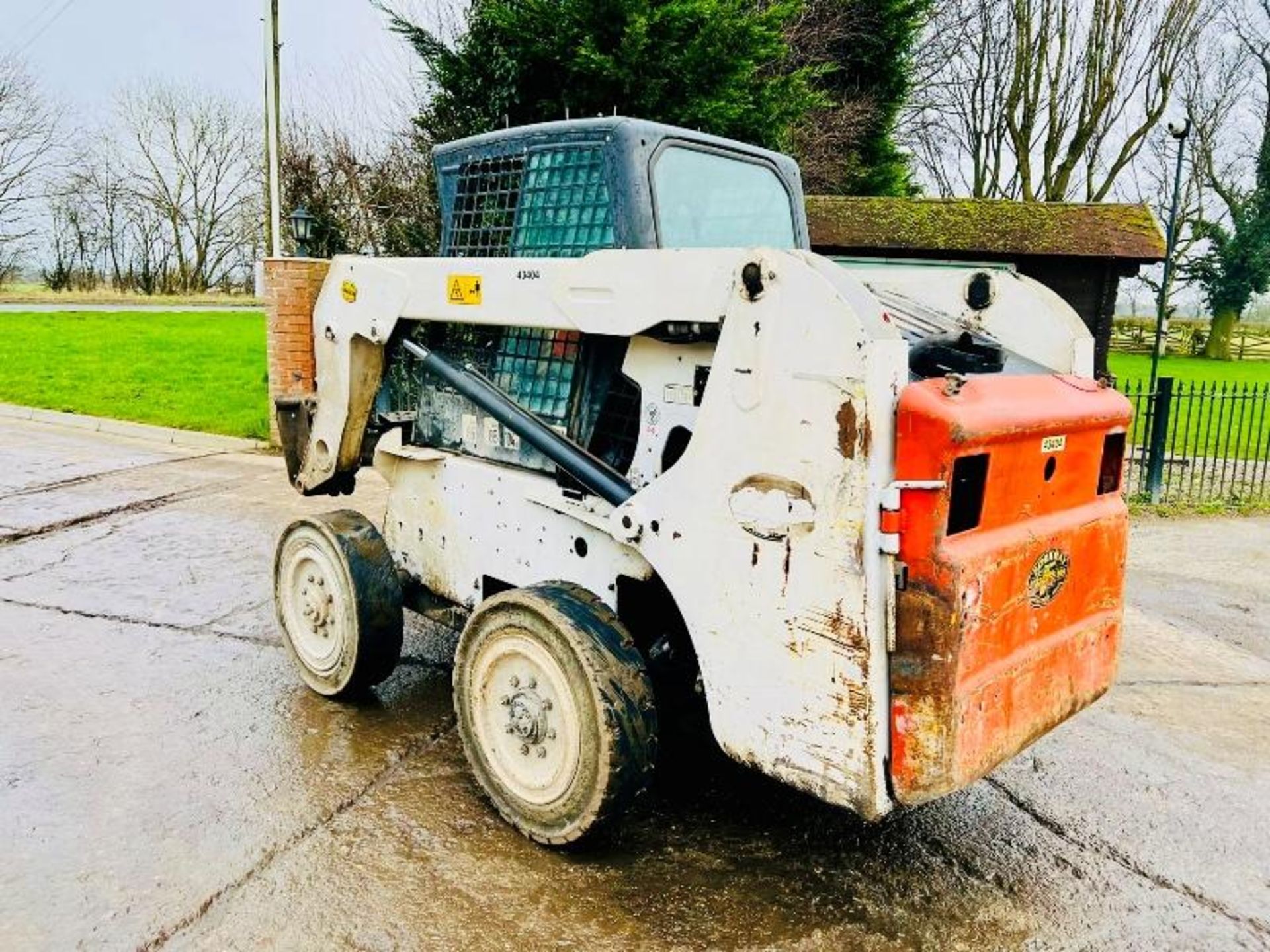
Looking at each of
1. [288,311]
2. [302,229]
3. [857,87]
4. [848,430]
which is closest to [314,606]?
[848,430]

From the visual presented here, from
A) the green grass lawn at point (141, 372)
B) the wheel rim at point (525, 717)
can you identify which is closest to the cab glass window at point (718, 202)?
the wheel rim at point (525, 717)

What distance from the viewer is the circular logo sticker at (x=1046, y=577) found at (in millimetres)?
2781

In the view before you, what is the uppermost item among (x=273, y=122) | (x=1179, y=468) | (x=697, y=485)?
(x=273, y=122)

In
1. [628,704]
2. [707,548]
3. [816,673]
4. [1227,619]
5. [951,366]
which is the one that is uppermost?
[951,366]

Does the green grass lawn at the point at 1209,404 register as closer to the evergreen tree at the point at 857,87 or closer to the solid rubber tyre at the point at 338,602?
the evergreen tree at the point at 857,87

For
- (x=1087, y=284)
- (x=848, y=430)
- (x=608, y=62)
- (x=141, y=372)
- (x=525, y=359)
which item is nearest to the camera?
(x=848, y=430)

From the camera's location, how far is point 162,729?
3982 millimetres

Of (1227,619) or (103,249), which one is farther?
(103,249)

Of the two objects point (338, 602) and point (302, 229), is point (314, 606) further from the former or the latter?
point (302, 229)

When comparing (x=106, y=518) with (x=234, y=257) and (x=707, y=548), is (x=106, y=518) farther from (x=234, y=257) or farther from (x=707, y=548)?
(x=234, y=257)

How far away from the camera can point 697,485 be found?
278cm

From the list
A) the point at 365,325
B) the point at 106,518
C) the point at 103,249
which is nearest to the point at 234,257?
the point at 103,249

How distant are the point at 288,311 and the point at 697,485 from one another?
788 cm

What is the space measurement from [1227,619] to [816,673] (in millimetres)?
4761
